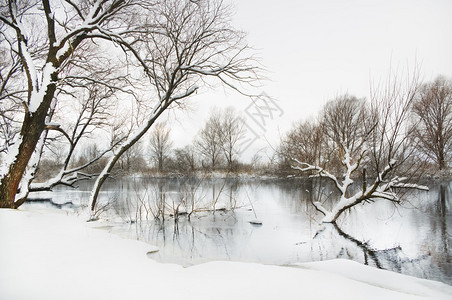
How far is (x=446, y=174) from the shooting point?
24094 mm

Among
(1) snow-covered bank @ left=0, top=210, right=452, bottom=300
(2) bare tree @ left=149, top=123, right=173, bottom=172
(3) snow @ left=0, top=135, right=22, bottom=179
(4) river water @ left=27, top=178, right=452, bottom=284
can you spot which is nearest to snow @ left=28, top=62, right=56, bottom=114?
(3) snow @ left=0, top=135, right=22, bottom=179

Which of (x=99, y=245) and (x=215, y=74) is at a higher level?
(x=215, y=74)

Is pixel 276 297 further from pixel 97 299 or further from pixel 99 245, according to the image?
pixel 99 245

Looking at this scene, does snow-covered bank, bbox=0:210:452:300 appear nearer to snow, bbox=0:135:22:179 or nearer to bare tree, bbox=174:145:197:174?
snow, bbox=0:135:22:179

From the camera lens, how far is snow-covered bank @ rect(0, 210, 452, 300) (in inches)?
87.7

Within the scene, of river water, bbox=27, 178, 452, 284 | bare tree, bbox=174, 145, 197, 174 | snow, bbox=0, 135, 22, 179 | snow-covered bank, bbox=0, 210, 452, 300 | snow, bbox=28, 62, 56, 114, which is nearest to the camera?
snow-covered bank, bbox=0, 210, 452, 300

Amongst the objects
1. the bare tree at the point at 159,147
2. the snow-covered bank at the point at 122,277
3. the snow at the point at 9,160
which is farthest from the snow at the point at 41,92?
the bare tree at the point at 159,147

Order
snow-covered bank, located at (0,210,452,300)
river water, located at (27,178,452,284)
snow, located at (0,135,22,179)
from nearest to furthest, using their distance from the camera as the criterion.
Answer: snow-covered bank, located at (0,210,452,300), snow, located at (0,135,22,179), river water, located at (27,178,452,284)

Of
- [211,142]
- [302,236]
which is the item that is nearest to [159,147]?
[211,142]

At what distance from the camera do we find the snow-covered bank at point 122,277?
223 centimetres

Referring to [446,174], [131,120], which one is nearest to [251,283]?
[131,120]

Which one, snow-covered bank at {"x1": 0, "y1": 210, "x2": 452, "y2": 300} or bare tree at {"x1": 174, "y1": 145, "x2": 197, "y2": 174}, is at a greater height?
bare tree at {"x1": 174, "y1": 145, "x2": 197, "y2": 174}

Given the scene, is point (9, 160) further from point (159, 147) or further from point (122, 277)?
point (159, 147)

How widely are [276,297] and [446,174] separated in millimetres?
30138
